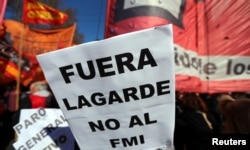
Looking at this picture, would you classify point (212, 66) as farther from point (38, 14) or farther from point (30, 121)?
point (38, 14)

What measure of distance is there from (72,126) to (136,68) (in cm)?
55

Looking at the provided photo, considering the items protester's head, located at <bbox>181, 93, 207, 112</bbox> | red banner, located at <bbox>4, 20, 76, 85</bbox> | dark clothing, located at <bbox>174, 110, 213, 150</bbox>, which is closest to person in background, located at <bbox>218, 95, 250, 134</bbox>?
dark clothing, located at <bbox>174, 110, 213, 150</bbox>

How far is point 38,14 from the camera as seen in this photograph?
740 cm

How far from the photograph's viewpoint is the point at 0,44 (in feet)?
24.8

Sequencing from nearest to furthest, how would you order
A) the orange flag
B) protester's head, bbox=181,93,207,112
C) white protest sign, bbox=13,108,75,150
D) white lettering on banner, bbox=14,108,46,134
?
white protest sign, bbox=13,108,75,150 < white lettering on banner, bbox=14,108,46,134 < protester's head, bbox=181,93,207,112 < the orange flag

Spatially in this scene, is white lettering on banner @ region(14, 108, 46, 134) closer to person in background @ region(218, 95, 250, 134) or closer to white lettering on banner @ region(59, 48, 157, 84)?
white lettering on banner @ region(59, 48, 157, 84)

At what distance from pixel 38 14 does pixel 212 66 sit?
447 cm

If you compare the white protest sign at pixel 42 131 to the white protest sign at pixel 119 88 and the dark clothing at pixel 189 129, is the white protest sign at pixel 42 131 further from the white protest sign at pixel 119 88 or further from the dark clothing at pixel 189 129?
the dark clothing at pixel 189 129

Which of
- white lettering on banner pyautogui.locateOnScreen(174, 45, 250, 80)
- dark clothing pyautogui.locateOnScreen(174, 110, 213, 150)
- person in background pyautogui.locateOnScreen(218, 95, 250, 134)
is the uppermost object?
white lettering on banner pyautogui.locateOnScreen(174, 45, 250, 80)

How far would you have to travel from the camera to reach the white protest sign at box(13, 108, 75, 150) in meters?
3.31

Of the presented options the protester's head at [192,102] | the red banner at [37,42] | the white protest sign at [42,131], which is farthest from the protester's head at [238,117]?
the red banner at [37,42]

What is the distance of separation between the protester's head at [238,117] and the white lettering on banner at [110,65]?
21.0 inches

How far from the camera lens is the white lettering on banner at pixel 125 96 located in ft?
7.85

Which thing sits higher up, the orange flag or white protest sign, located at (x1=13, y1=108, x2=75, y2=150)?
the orange flag
